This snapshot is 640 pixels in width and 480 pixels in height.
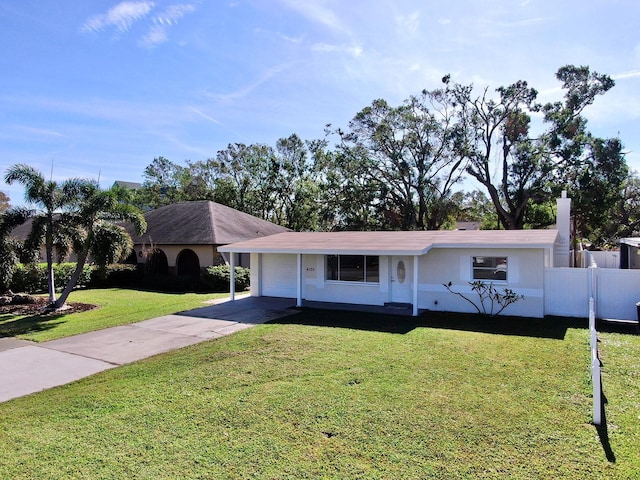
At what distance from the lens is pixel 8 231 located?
14195mm

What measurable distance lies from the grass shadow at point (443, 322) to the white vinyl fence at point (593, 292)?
0.47 m

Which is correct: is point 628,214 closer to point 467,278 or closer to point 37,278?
point 467,278

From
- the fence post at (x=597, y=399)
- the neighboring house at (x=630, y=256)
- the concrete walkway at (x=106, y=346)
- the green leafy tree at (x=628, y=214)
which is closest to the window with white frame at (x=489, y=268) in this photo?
the concrete walkway at (x=106, y=346)

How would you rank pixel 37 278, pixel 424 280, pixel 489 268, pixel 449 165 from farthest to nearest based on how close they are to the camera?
1. pixel 449 165
2. pixel 37 278
3. pixel 424 280
4. pixel 489 268

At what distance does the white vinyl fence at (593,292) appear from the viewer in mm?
11539

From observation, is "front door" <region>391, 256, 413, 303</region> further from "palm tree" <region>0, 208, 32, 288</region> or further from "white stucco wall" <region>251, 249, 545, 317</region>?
"palm tree" <region>0, 208, 32, 288</region>

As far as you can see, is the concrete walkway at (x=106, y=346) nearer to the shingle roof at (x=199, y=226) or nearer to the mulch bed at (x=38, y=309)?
the mulch bed at (x=38, y=309)

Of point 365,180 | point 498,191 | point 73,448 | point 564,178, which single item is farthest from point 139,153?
point 73,448

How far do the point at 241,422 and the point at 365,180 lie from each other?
1297 inches

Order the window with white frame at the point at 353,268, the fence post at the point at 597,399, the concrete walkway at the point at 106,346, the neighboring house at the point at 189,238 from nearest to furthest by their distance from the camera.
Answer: the fence post at the point at 597,399
the concrete walkway at the point at 106,346
the window with white frame at the point at 353,268
the neighboring house at the point at 189,238

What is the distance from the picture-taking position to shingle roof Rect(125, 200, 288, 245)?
23516mm

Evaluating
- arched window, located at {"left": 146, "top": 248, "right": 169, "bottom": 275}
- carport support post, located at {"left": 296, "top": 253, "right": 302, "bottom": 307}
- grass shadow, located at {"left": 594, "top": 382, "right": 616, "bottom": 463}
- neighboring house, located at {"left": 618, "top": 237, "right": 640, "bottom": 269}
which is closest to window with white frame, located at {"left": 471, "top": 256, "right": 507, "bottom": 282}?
carport support post, located at {"left": 296, "top": 253, "right": 302, "bottom": 307}

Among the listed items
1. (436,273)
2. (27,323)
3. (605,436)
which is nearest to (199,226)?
(27,323)

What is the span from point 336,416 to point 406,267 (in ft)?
30.4
